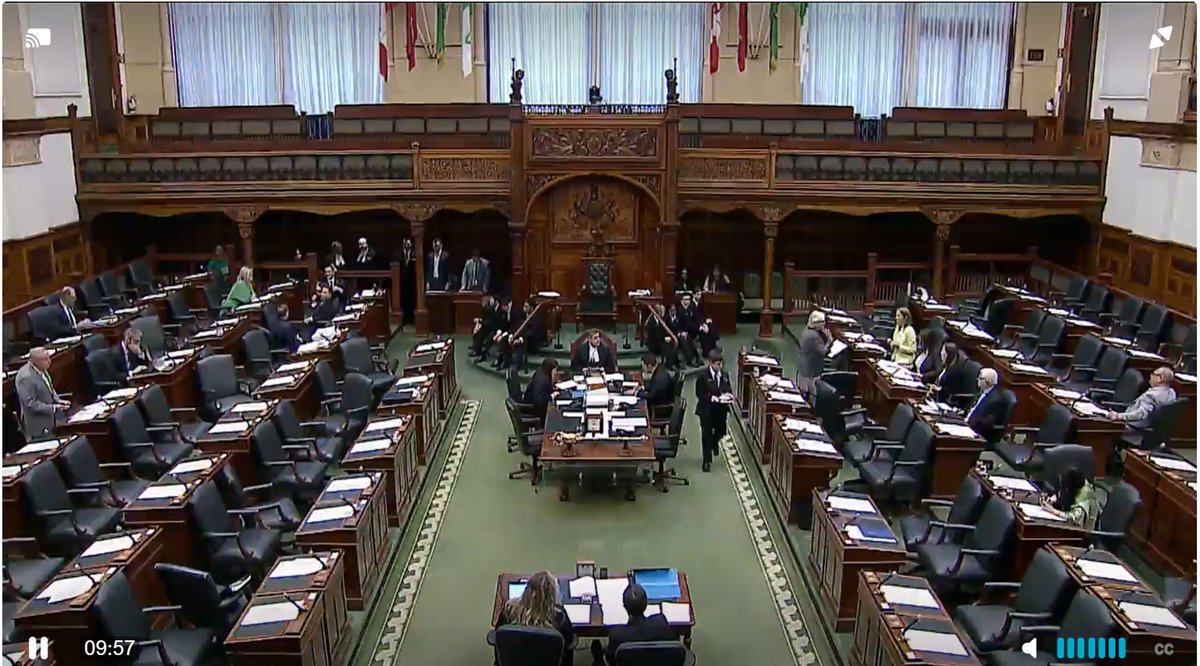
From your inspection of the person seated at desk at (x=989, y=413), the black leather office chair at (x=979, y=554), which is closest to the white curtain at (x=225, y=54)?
the person seated at desk at (x=989, y=413)

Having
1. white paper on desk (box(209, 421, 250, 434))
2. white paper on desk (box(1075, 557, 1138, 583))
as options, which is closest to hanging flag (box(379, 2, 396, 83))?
white paper on desk (box(209, 421, 250, 434))

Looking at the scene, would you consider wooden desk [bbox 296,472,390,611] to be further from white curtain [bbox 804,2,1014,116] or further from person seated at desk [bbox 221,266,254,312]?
white curtain [bbox 804,2,1014,116]

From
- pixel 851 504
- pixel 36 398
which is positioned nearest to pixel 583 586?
pixel 851 504

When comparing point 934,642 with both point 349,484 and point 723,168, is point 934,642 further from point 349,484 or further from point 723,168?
point 723,168

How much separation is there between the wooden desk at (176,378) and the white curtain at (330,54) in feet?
41.4

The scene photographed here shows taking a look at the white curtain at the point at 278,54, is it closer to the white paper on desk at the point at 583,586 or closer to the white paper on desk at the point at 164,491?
the white paper on desk at the point at 164,491

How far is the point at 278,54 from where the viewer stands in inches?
942

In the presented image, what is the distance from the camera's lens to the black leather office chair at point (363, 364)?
13352 mm

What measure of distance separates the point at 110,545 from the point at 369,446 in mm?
2969

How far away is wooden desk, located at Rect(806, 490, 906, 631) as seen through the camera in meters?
7.82

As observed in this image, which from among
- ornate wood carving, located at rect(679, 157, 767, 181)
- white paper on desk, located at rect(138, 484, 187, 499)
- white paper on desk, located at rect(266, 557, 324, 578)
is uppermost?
ornate wood carving, located at rect(679, 157, 767, 181)

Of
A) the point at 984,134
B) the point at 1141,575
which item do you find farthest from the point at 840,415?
the point at 984,134

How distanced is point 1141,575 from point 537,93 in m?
18.3

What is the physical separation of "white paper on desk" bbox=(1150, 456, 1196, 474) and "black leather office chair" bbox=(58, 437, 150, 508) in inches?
366
